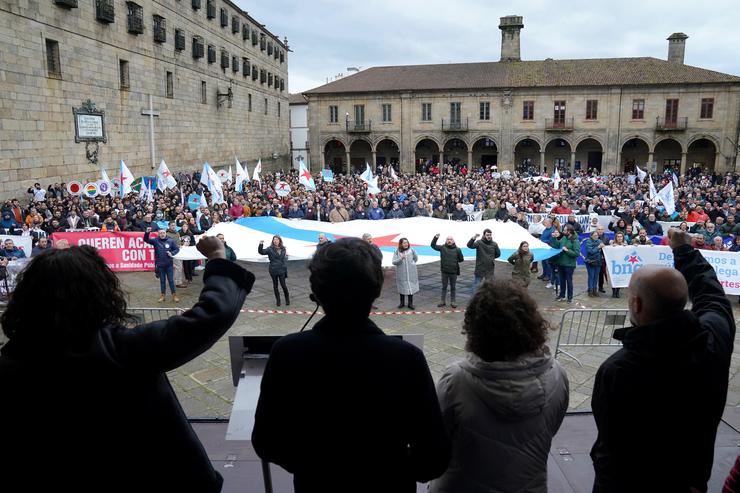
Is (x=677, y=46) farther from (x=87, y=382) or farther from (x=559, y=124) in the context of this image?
(x=87, y=382)

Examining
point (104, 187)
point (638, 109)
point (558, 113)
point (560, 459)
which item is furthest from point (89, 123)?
point (638, 109)

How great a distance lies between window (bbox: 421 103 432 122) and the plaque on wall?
28181mm

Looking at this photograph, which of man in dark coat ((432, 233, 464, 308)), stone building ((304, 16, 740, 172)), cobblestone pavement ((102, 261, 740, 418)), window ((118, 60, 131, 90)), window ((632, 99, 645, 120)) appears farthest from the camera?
window ((632, 99, 645, 120))

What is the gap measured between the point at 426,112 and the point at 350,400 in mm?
45865

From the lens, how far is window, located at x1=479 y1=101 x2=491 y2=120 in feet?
146

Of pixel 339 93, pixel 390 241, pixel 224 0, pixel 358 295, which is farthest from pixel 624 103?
pixel 358 295

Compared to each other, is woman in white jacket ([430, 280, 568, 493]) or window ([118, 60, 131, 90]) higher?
window ([118, 60, 131, 90])

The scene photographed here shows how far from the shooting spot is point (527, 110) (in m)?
44.0

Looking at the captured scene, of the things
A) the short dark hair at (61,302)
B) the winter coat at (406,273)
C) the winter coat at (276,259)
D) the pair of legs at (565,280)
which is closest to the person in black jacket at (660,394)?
the short dark hair at (61,302)

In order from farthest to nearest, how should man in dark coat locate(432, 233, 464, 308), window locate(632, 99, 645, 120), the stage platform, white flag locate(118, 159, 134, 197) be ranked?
window locate(632, 99, 645, 120)
white flag locate(118, 159, 134, 197)
man in dark coat locate(432, 233, 464, 308)
the stage platform

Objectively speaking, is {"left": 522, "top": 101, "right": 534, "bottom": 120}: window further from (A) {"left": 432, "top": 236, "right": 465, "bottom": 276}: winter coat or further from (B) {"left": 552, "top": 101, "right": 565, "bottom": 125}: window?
(A) {"left": 432, "top": 236, "right": 465, "bottom": 276}: winter coat

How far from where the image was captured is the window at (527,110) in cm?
4381

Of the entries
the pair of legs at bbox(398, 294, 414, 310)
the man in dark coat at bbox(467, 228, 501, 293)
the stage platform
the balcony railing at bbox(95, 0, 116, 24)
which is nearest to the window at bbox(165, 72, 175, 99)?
the balcony railing at bbox(95, 0, 116, 24)

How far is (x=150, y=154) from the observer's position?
27.2 metres
